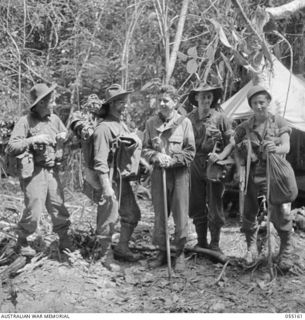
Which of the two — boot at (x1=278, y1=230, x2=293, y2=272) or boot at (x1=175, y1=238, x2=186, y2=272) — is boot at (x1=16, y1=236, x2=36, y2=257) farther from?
boot at (x1=278, y1=230, x2=293, y2=272)

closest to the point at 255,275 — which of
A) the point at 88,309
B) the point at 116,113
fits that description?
the point at 88,309

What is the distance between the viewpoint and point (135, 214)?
557 centimetres

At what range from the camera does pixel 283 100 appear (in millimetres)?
8672

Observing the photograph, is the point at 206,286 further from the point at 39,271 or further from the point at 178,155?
the point at 39,271

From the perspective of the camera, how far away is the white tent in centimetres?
850

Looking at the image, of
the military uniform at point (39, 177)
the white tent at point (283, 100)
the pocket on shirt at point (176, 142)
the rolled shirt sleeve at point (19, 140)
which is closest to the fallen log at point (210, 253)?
the pocket on shirt at point (176, 142)

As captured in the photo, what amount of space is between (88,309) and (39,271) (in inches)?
33.9

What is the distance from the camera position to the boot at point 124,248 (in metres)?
5.62

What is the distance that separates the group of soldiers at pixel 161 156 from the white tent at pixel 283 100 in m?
3.20

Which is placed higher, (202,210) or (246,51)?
(246,51)

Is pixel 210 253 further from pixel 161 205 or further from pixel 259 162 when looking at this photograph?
pixel 259 162

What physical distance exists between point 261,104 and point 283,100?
3872 mm

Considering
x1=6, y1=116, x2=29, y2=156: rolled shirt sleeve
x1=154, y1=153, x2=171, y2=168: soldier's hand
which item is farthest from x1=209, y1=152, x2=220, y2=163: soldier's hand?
x1=6, y1=116, x2=29, y2=156: rolled shirt sleeve

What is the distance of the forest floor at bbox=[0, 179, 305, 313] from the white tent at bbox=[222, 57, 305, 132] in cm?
306
